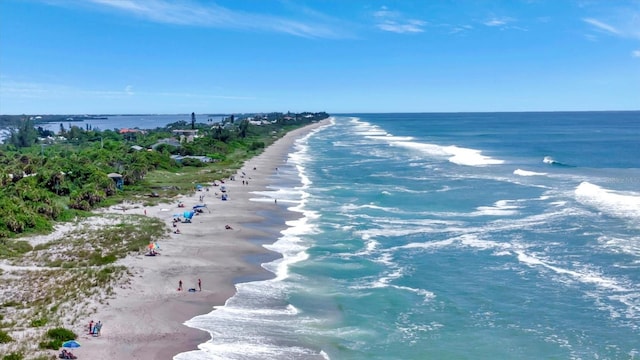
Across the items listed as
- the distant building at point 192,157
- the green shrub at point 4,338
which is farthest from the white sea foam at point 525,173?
the green shrub at point 4,338

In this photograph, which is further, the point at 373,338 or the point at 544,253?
the point at 544,253

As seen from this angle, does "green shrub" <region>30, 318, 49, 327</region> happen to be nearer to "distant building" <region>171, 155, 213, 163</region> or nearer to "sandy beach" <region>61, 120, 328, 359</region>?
"sandy beach" <region>61, 120, 328, 359</region>

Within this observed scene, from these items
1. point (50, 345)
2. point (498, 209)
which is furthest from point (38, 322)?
point (498, 209)

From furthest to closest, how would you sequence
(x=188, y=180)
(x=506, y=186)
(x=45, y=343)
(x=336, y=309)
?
(x=188, y=180)
(x=506, y=186)
(x=336, y=309)
(x=45, y=343)

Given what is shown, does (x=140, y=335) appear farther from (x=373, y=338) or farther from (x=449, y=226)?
(x=449, y=226)

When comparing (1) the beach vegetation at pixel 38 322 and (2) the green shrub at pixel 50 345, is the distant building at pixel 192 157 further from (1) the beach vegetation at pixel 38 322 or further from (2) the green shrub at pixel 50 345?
(2) the green shrub at pixel 50 345

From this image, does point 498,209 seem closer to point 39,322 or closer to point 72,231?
point 72,231

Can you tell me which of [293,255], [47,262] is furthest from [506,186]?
[47,262]
